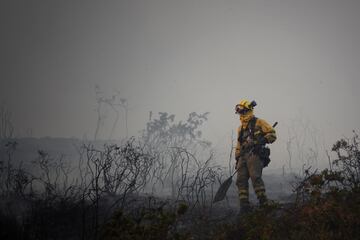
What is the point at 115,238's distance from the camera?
7.68 ft

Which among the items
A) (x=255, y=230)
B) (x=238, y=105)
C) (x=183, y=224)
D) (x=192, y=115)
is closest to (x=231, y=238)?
(x=255, y=230)

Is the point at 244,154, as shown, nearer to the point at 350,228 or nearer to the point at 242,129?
the point at 242,129

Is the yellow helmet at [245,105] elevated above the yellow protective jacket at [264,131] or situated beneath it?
elevated above

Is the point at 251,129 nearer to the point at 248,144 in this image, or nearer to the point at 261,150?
the point at 248,144

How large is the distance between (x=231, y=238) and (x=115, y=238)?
2065 mm

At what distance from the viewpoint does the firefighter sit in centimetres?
597

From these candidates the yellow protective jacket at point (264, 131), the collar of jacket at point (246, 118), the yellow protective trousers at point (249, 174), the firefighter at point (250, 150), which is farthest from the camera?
the collar of jacket at point (246, 118)

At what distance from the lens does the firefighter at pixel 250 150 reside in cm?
597

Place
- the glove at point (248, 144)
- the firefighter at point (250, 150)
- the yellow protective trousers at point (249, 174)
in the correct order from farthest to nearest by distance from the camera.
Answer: the glove at point (248, 144) → the firefighter at point (250, 150) → the yellow protective trousers at point (249, 174)

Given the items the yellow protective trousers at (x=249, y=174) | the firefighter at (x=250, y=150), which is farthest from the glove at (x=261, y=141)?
the yellow protective trousers at (x=249, y=174)

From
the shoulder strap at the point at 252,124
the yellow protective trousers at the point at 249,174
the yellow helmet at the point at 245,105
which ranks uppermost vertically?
the yellow helmet at the point at 245,105

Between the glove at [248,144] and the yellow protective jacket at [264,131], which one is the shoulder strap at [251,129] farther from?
the glove at [248,144]

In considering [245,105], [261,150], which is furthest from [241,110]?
[261,150]

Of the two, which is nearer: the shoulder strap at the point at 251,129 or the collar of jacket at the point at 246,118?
the shoulder strap at the point at 251,129
